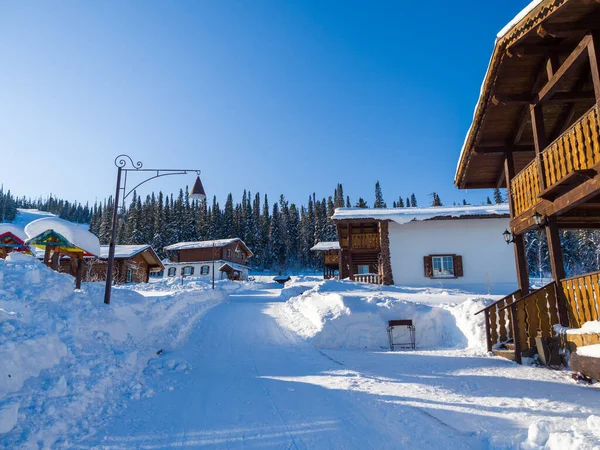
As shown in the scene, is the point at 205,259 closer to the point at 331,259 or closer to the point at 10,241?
the point at 331,259

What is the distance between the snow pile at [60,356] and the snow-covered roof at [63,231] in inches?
130

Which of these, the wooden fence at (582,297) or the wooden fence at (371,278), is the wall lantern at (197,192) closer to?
the wooden fence at (582,297)

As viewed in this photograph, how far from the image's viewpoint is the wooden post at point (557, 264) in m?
7.60

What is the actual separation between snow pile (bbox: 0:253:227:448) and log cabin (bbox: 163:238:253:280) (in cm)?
4088

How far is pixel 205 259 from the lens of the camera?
174 feet

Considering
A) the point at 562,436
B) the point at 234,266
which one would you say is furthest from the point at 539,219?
the point at 234,266

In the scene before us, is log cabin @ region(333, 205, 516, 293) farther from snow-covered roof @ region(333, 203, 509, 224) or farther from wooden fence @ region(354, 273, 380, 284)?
wooden fence @ region(354, 273, 380, 284)

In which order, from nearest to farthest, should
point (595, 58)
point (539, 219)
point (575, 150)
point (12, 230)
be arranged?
point (595, 58)
point (575, 150)
point (539, 219)
point (12, 230)

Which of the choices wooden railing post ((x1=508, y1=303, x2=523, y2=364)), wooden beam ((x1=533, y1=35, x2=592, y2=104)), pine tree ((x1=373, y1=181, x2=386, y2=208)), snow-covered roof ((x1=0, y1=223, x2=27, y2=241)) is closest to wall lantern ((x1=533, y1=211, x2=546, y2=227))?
wooden railing post ((x1=508, y1=303, x2=523, y2=364))

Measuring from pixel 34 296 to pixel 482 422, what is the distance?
9717mm

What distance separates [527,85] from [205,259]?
48.6 m

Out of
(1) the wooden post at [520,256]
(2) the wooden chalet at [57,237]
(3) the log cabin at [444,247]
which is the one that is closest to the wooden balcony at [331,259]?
(3) the log cabin at [444,247]

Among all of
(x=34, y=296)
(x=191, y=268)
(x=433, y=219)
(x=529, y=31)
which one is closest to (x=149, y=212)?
(x=191, y=268)

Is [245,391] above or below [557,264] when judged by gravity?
below
